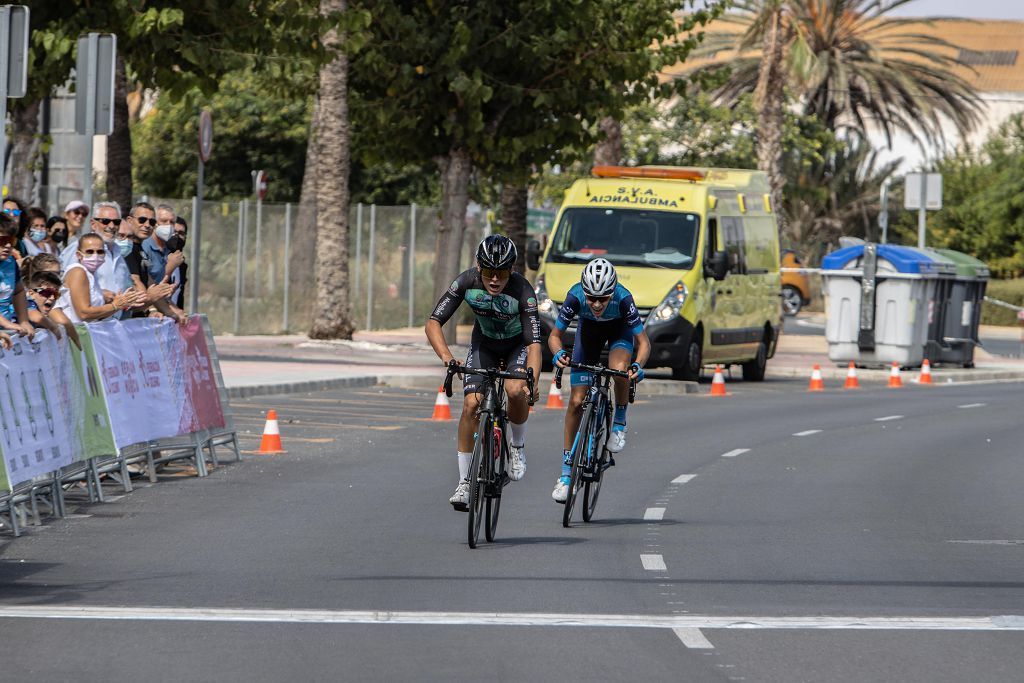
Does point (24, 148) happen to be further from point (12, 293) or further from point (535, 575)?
point (535, 575)

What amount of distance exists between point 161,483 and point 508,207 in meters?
20.9

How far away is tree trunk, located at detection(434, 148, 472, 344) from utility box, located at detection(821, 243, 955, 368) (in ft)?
21.1

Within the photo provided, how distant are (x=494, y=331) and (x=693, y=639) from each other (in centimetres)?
372

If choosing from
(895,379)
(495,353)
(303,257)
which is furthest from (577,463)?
(303,257)

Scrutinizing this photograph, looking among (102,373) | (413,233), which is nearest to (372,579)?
Answer: (102,373)

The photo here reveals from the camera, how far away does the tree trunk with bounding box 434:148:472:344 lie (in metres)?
Answer: 31.1

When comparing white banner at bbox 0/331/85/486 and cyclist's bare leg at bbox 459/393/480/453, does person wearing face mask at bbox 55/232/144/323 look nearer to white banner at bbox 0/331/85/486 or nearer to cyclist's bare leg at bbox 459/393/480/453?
white banner at bbox 0/331/85/486

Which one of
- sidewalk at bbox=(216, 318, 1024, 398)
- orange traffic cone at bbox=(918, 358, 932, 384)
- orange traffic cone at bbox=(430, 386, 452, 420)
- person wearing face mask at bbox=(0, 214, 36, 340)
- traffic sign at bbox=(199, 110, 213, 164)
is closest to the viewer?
person wearing face mask at bbox=(0, 214, 36, 340)

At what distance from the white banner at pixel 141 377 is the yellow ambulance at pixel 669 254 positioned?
967 cm

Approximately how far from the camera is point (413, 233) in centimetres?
3772

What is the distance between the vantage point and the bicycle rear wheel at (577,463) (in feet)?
39.8

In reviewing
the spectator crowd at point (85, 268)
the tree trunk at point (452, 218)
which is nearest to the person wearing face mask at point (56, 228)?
the spectator crowd at point (85, 268)

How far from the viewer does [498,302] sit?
37.7 ft

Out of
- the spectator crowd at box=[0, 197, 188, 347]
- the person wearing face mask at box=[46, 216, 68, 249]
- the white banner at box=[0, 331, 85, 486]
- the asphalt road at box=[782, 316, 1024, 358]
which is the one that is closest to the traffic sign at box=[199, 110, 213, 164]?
the spectator crowd at box=[0, 197, 188, 347]
